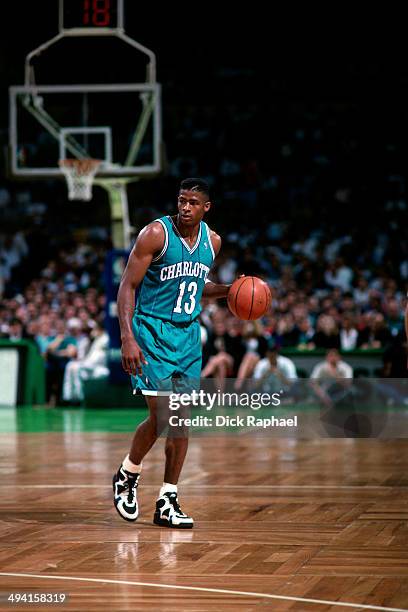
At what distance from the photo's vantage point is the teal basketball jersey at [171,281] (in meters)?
6.81

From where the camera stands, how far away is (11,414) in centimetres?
1680

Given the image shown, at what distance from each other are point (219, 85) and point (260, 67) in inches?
48.3

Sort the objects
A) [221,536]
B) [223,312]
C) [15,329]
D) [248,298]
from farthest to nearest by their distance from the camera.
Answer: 1. [15,329]
2. [223,312]
3. [248,298]
4. [221,536]

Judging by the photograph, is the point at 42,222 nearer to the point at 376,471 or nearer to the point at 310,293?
the point at 310,293

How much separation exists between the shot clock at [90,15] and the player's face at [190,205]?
34.5ft

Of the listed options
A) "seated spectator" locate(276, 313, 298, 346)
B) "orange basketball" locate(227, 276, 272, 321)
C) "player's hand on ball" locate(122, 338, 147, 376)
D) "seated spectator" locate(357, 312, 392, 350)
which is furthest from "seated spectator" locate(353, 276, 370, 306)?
"player's hand on ball" locate(122, 338, 147, 376)

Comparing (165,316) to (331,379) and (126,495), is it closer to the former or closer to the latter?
(126,495)

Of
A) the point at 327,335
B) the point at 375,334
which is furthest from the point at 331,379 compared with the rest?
the point at 375,334

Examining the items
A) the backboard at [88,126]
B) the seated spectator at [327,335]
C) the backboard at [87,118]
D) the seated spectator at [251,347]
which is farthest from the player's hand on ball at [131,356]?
the backboard at [88,126]

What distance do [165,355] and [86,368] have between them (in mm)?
11618

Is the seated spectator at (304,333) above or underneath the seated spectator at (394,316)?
underneath

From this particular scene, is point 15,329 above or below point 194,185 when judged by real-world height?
below

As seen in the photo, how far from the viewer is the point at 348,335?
1825 centimetres

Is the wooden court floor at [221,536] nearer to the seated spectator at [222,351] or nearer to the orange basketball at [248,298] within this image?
the orange basketball at [248,298]
